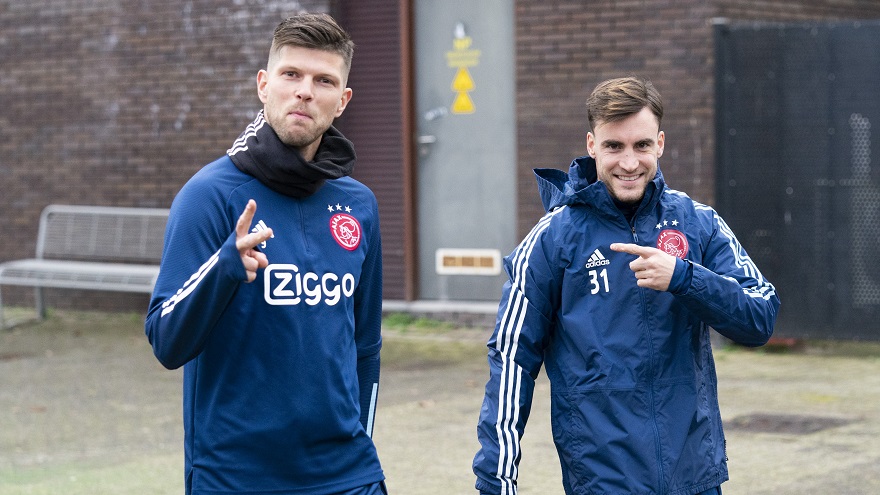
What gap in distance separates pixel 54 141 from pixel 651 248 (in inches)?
461

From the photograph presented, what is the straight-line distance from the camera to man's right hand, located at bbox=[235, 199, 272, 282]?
3.17 m

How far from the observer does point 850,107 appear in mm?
10852

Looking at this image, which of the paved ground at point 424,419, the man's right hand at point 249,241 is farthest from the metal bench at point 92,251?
the man's right hand at point 249,241

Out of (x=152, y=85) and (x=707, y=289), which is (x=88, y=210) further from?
(x=707, y=289)

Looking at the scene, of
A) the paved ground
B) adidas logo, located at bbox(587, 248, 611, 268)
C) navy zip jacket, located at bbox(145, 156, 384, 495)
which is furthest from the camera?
the paved ground

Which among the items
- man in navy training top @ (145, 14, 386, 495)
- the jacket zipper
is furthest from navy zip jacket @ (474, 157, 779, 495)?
man in navy training top @ (145, 14, 386, 495)

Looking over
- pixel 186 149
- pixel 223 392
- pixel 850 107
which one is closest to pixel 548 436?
pixel 850 107

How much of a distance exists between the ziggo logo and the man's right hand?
0.79ft

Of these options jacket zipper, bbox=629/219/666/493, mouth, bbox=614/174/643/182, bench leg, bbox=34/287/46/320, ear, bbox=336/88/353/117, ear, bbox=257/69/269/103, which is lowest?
bench leg, bbox=34/287/46/320

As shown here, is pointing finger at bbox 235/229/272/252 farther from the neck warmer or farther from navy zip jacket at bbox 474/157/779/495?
navy zip jacket at bbox 474/157/779/495

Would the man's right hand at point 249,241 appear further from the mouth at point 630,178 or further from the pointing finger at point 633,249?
the mouth at point 630,178

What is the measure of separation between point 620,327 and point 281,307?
96 centimetres

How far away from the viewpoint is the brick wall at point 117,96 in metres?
13.4

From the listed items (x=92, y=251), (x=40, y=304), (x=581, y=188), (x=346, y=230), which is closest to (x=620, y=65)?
(x=92, y=251)
